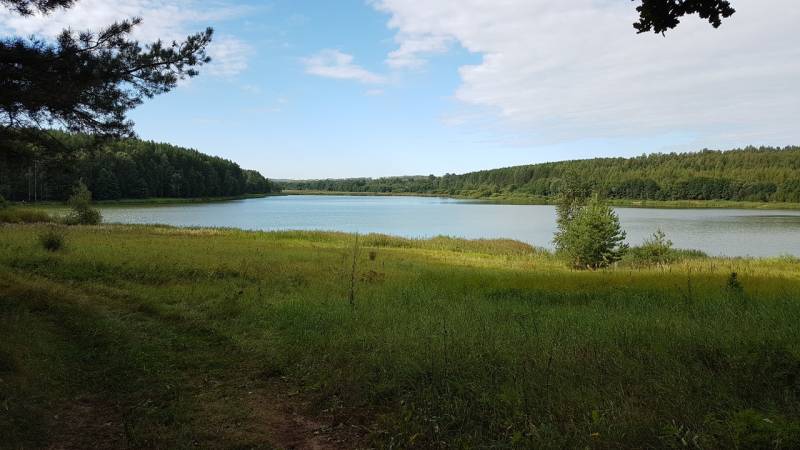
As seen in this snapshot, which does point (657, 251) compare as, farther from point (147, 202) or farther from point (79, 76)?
point (147, 202)

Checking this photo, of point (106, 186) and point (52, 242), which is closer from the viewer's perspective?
point (52, 242)

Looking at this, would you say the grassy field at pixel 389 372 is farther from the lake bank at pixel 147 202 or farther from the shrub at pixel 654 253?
the lake bank at pixel 147 202

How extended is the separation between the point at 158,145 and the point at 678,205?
467 feet

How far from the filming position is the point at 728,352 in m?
5.34

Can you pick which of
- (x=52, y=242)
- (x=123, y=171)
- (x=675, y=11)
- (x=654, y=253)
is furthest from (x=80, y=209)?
(x=123, y=171)

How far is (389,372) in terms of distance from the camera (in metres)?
5.75

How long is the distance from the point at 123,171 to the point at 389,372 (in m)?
118

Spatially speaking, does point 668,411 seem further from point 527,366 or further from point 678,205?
point 678,205

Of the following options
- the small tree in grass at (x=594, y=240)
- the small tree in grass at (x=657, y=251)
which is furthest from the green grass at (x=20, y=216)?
the small tree in grass at (x=657, y=251)

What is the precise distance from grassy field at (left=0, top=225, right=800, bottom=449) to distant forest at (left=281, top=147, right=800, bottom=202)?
104 meters

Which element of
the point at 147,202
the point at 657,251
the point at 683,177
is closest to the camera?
the point at 657,251

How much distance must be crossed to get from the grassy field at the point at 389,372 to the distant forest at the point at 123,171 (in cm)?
244

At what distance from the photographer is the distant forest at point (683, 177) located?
13238cm

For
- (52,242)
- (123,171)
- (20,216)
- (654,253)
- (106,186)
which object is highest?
(123,171)
